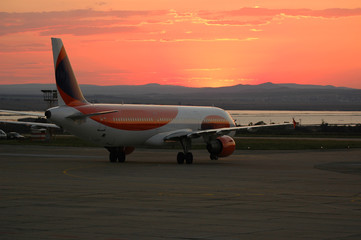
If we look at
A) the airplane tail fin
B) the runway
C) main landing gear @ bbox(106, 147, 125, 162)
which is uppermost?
the airplane tail fin

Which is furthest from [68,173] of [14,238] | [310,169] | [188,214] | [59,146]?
[59,146]

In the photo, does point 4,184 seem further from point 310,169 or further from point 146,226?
point 310,169

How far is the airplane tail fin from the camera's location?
37.2 metres

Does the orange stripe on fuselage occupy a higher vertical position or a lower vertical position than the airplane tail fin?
lower

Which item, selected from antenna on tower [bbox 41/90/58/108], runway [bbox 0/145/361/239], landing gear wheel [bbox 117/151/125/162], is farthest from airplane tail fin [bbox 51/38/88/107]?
antenna on tower [bbox 41/90/58/108]

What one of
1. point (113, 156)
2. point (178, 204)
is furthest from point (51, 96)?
point (178, 204)

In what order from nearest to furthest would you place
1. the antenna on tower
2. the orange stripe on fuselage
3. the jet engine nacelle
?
the orange stripe on fuselage < the jet engine nacelle < the antenna on tower

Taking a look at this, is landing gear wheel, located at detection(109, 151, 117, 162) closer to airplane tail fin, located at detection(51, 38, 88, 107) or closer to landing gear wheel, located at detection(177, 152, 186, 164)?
landing gear wheel, located at detection(177, 152, 186, 164)

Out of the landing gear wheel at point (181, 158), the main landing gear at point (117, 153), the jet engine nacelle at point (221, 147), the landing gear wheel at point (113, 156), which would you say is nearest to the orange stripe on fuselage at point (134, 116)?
the main landing gear at point (117, 153)

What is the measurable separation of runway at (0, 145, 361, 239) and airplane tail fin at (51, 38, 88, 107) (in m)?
5.21

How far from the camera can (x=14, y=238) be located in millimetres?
13086

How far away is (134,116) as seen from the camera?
4016 centimetres

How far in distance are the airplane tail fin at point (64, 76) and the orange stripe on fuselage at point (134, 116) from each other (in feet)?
2.60

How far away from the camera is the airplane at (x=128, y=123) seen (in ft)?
122
